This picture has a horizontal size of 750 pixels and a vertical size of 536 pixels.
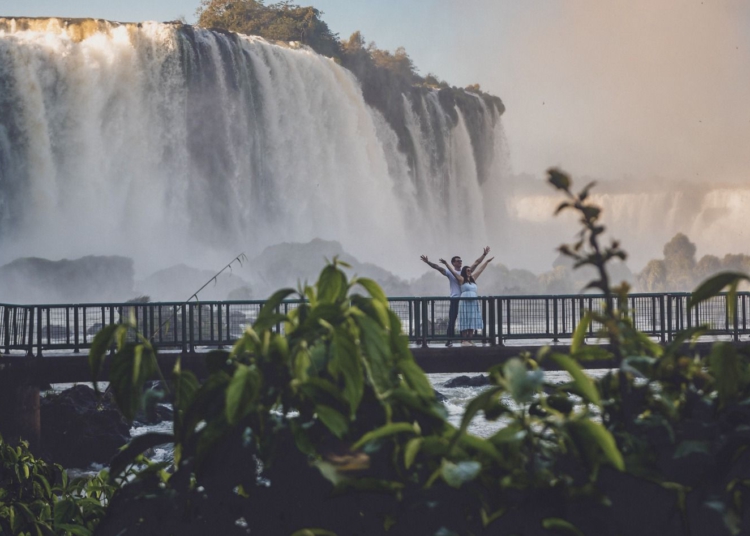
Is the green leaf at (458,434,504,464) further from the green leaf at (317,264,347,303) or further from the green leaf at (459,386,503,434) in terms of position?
the green leaf at (317,264,347,303)

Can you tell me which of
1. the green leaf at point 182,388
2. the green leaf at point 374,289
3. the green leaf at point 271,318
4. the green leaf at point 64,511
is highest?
the green leaf at point 374,289

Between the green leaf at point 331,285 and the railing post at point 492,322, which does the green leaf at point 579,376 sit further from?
the railing post at point 492,322

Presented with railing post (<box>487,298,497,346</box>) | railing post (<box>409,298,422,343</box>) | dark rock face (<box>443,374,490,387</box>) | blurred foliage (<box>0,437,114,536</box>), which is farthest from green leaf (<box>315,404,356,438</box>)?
dark rock face (<box>443,374,490,387</box>)

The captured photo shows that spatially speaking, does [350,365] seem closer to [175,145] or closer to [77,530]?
[77,530]

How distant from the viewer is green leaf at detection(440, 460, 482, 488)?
3.95 feet

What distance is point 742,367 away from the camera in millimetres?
1345

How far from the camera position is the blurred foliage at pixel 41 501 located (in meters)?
2.19

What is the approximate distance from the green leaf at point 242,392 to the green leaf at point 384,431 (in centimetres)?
15

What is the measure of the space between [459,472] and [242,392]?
0.30 metres

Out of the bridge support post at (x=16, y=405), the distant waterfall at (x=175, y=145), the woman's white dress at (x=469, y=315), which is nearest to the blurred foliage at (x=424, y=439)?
the woman's white dress at (x=469, y=315)

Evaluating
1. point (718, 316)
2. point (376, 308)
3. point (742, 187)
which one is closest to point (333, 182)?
point (718, 316)

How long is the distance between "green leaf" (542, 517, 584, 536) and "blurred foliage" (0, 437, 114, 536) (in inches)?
39.8

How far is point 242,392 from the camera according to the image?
1256 millimetres

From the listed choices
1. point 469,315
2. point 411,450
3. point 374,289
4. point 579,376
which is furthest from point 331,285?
point 469,315
